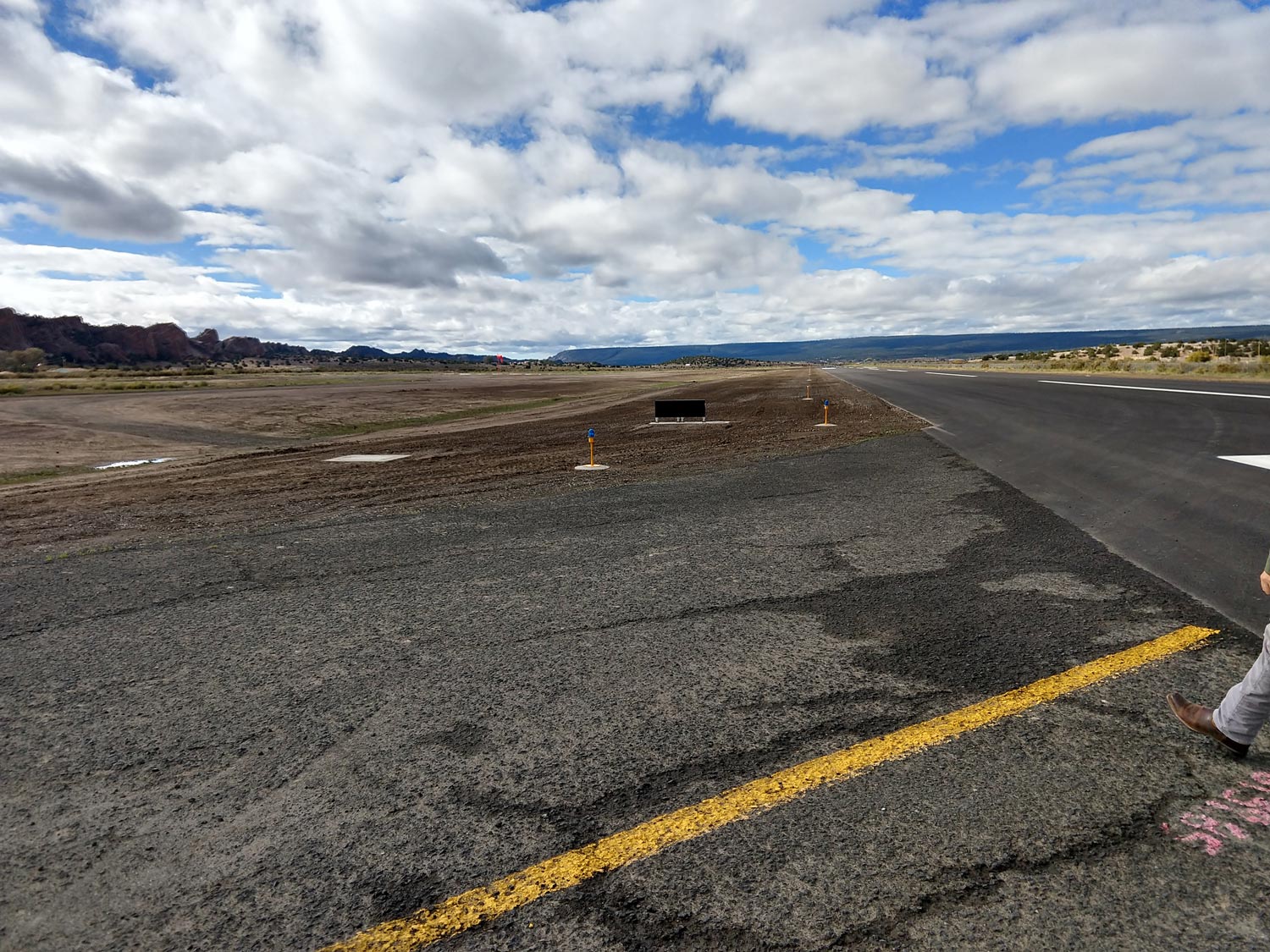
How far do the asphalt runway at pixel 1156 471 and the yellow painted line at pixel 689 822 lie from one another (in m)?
1.92

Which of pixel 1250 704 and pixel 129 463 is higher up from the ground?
pixel 1250 704

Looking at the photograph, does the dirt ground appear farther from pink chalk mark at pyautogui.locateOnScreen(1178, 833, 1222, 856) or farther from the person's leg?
pink chalk mark at pyautogui.locateOnScreen(1178, 833, 1222, 856)

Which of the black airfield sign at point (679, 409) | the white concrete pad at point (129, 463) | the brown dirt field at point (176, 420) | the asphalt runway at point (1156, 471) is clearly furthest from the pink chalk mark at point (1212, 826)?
the brown dirt field at point (176, 420)

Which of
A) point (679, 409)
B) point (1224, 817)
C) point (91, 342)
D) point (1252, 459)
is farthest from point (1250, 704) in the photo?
point (91, 342)

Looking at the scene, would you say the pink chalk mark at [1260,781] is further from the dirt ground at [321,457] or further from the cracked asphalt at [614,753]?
the dirt ground at [321,457]

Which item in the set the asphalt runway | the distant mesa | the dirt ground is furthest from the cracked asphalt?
the distant mesa

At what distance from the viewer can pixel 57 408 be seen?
105ft

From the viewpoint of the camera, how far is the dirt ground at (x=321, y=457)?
9164 mm

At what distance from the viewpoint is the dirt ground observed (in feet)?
30.1

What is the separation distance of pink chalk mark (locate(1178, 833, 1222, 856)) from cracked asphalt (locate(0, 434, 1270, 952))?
0.11ft

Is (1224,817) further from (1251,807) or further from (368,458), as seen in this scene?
(368,458)

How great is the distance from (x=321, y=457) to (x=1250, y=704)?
15.9 m

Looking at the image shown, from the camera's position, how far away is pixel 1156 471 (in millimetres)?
9023

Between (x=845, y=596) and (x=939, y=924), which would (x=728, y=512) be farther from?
(x=939, y=924)
